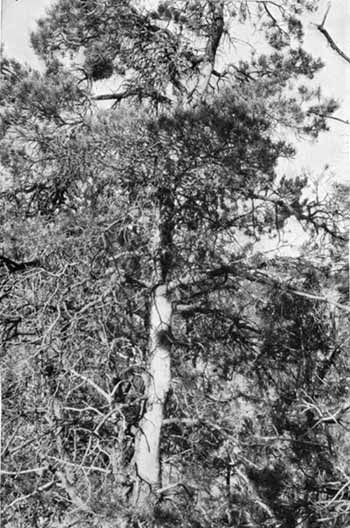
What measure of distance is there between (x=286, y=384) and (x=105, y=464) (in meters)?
1.11

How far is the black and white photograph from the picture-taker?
370 cm

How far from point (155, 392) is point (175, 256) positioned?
0.69 metres

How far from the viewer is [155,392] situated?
154 inches

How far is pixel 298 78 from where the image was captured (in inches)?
164

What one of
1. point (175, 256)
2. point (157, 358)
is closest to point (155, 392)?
point (157, 358)

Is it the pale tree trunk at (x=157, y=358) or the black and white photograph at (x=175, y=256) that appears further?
the pale tree trunk at (x=157, y=358)

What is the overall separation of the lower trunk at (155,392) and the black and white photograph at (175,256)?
0.4 inches

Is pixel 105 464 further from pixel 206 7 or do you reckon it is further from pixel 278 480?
pixel 206 7

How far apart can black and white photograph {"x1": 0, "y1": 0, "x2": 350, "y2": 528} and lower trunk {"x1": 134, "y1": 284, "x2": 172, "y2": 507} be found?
0.03 ft

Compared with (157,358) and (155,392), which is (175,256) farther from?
(155,392)

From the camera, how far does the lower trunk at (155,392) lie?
3859mm

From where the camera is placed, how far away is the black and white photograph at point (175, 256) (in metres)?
3.70

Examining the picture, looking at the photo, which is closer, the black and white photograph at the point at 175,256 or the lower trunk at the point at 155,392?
the black and white photograph at the point at 175,256

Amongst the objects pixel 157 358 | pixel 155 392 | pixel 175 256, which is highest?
pixel 175 256
